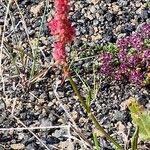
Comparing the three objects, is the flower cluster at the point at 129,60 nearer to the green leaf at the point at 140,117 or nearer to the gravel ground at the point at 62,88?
the gravel ground at the point at 62,88

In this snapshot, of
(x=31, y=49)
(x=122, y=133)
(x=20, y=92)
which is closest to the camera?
(x=122, y=133)

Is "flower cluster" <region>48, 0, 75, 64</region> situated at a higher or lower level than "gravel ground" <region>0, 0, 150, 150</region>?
higher

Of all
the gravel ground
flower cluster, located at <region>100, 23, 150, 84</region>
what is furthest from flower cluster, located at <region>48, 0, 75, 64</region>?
flower cluster, located at <region>100, 23, 150, 84</region>

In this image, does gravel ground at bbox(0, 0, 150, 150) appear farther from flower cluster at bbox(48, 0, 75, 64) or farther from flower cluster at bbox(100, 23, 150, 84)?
flower cluster at bbox(48, 0, 75, 64)

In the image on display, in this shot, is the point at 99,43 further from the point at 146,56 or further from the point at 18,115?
the point at 18,115

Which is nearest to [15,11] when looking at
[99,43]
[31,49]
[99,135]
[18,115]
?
[31,49]

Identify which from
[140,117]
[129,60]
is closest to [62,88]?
[129,60]
